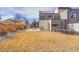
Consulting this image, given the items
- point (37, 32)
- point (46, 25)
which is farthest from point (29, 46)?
point (46, 25)

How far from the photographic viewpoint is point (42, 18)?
6.45 ft

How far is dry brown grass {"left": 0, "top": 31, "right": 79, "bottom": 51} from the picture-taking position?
1943mm

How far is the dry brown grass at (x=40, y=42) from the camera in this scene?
194 centimetres

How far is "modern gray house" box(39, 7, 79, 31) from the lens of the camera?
77.3 inches

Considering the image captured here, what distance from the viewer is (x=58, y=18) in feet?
6.44

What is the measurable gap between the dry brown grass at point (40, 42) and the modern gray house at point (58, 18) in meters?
0.09

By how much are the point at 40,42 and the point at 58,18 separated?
1.29ft

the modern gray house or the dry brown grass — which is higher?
the modern gray house

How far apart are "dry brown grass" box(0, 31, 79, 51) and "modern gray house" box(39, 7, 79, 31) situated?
0.09 metres
